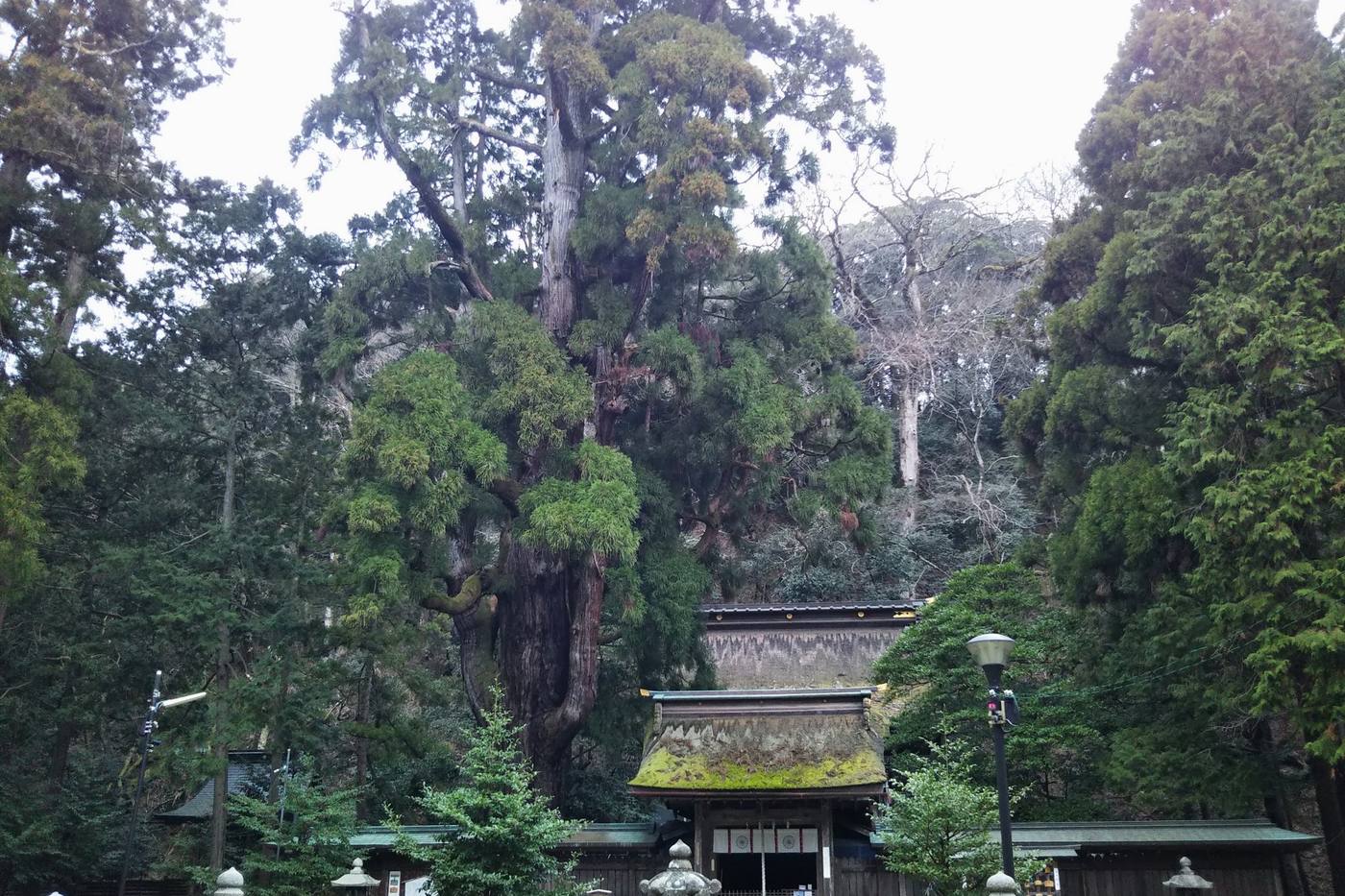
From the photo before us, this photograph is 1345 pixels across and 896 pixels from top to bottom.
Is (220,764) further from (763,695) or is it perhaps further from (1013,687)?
(1013,687)

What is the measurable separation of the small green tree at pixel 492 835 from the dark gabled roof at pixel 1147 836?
536 centimetres

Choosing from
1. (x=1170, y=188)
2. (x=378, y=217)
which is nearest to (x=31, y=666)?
(x=378, y=217)

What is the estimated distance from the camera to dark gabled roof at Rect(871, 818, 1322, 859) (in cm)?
1346

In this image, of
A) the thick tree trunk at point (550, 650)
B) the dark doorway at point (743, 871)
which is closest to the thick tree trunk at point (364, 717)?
the thick tree trunk at point (550, 650)

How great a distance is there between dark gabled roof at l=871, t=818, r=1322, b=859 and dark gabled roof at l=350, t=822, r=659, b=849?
134 inches

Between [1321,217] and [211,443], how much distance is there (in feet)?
60.3

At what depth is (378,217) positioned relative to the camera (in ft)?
67.8

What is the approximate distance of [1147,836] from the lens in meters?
13.8

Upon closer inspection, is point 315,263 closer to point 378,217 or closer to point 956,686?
point 378,217

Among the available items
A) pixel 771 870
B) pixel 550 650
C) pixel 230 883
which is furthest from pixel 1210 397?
pixel 230 883

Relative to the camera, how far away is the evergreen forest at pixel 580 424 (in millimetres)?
13359

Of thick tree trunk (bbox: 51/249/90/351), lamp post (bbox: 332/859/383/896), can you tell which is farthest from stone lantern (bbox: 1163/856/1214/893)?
thick tree trunk (bbox: 51/249/90/351)

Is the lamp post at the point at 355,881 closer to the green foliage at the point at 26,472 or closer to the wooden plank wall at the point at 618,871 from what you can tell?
the wooden plank wall at the point at 618,871

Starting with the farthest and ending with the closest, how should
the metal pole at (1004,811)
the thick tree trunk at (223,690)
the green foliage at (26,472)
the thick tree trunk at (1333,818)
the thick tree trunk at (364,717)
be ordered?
the thick tree trunk at (364,717)
the thick tree trunk at (223,690)
the green foliage at (26,472)
the thick tree trunk at (1333,818)
the metal pole at (1004,811)
